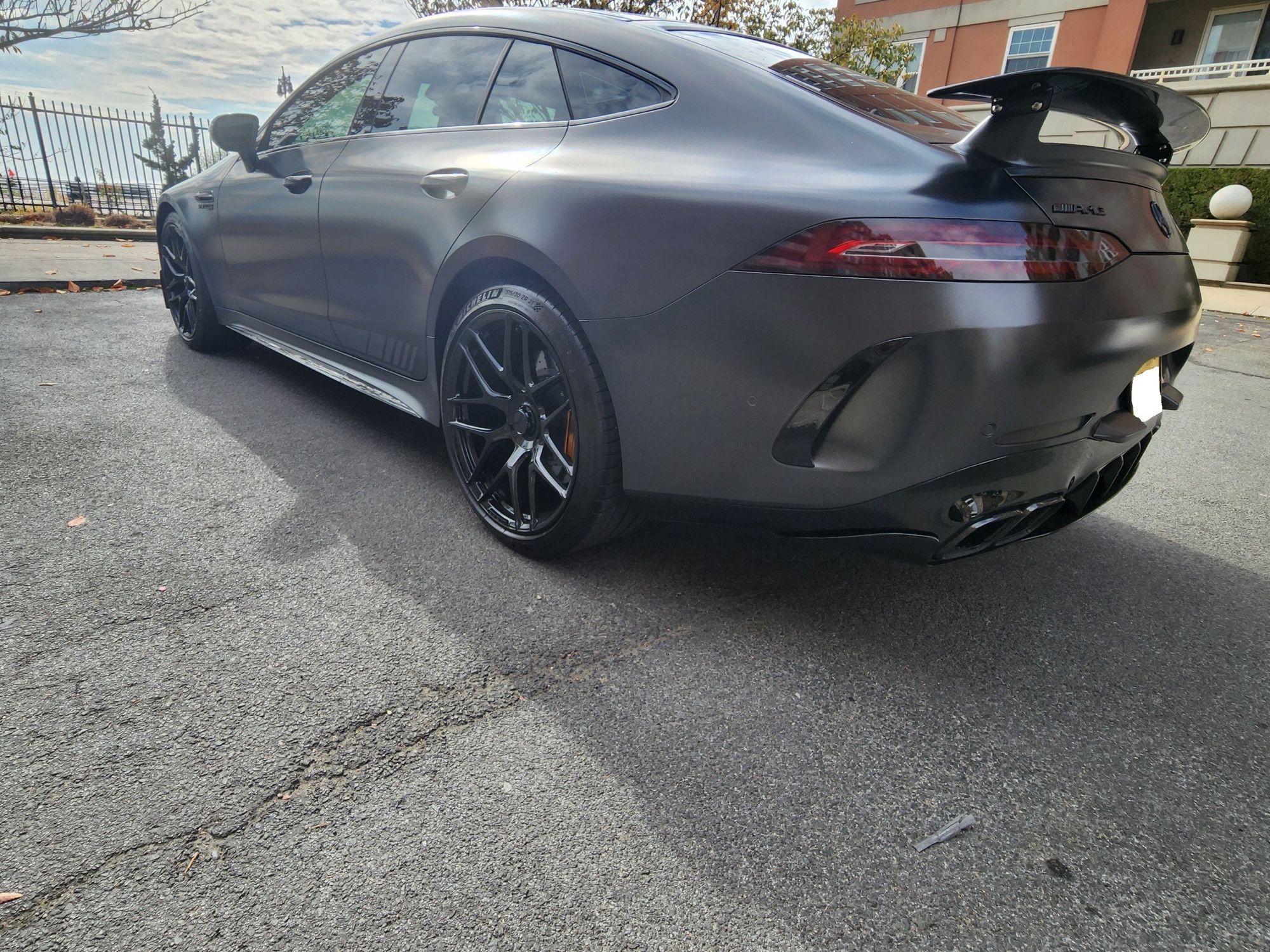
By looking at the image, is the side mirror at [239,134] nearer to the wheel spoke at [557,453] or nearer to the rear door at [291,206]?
the rear door at [291,206]

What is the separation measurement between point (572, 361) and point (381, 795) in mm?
1159

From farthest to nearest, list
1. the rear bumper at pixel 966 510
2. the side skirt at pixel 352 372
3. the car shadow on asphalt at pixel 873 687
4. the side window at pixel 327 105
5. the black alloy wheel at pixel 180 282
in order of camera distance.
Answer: the black alloy wheel at pixel 180 282, the side window at pixel 327 105, the side skirt at pixel 352 372, the rear bumper at pixel 966 510, the car shadow on asphalt at pixel 873 687

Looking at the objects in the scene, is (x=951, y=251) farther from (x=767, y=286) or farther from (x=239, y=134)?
(x=239, y=134)

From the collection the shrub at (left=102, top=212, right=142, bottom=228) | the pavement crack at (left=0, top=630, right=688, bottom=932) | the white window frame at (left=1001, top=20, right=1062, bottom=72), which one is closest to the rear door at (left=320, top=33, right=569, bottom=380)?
the pavement crack at (left=0, top=630, right=688, bottom=932)

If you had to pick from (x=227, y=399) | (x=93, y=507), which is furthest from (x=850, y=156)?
(x=227, y=399)

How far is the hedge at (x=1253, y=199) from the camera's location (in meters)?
12.8

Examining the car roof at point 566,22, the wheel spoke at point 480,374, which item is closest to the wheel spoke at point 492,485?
the wheel spoke at point 480,374

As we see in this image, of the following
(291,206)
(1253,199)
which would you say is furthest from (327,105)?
(1253,199)

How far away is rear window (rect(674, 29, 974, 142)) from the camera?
1.89 metres

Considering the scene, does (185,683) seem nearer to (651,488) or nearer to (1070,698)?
(651,488)

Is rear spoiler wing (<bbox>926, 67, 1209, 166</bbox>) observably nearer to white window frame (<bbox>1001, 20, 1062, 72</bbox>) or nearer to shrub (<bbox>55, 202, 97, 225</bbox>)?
shrub (<bbox>55, 202, 97, 225</bbox>)

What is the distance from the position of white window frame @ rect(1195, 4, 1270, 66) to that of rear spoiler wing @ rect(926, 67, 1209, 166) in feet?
61.9

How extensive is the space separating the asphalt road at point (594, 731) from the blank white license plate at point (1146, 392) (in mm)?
657

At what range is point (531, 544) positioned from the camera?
2.35 meters
